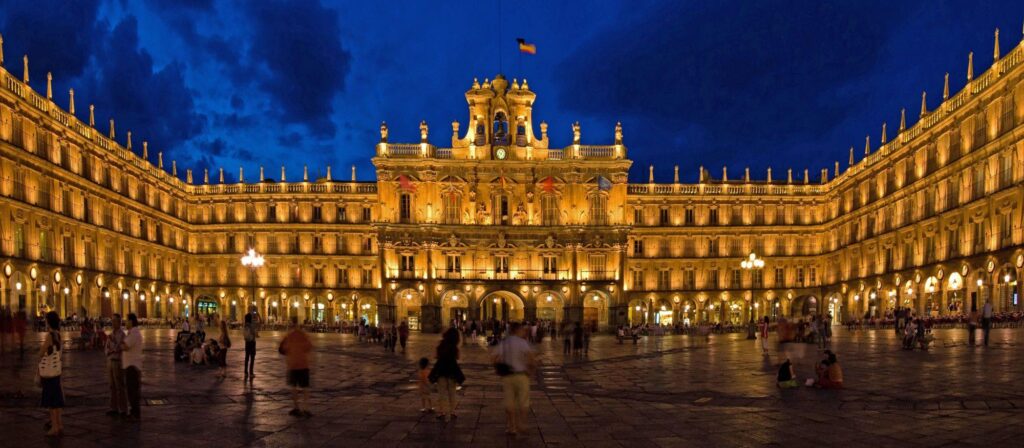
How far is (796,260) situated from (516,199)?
27782 millimetres

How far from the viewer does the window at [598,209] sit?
65562 mm

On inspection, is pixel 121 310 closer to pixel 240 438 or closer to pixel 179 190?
pixel 179 190

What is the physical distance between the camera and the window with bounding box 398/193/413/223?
6456cm

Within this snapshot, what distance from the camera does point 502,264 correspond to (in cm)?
6500

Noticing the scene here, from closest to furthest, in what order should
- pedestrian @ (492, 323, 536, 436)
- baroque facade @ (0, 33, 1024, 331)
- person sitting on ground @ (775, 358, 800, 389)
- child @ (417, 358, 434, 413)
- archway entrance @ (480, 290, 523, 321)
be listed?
pedestrian @ (492, 323, 536, 436) < child @ (417, 358, 434, 413) < person sitting on ground @ (775, 358, 800, 389) < baroque facade @ (0, 33, 1024, 331) < archway entrance @ (480, 290, 523, 321)

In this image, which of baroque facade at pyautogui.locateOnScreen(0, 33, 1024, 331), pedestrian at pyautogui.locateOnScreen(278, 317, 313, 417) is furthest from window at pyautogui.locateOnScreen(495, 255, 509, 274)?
pedestrian at pyautogui.locateOnScreen(278, 317, 313, 417)

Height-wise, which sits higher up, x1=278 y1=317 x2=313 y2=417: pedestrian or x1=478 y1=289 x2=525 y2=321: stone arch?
x1=278 y1=317 x2=313 y2=417: pedestrian

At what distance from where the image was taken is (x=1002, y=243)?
42438 millimetres

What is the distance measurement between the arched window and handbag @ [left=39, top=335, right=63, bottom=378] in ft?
185

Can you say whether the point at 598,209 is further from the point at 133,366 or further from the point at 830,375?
the point at 133,366

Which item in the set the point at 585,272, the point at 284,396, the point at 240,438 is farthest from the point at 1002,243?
the point at 240,438

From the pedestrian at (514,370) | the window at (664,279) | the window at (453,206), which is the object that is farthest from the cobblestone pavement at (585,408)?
the window at (664,279)

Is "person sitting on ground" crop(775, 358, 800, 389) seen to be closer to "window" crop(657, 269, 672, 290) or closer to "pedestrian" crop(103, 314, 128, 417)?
"pedestrian" crop(103, 314, 128, 417)

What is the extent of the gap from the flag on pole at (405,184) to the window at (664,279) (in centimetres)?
2515
